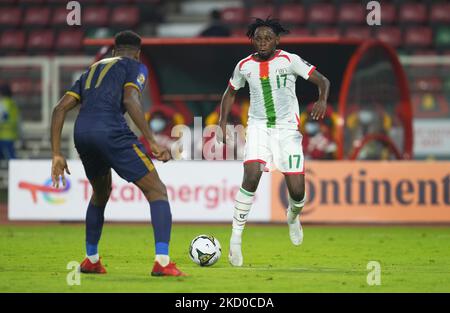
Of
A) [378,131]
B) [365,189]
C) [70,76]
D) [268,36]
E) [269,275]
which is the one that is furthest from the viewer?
[70,76]

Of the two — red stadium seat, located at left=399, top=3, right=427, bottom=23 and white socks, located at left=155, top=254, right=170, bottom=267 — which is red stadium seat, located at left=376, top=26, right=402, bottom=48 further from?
white socks, located at left=155, top=254, right=170, bottom=267

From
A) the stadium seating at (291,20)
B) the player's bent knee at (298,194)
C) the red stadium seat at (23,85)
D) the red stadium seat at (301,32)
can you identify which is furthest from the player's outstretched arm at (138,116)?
the red stadium seat at (301,32)

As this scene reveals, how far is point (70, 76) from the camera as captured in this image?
830 inches

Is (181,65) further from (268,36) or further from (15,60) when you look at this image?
(268,36)

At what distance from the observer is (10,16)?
85.0 feet

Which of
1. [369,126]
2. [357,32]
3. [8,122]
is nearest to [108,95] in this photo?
[369,126]

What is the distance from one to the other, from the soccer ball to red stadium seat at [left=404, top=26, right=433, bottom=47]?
14756 mm

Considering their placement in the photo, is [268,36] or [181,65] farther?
[181,65]

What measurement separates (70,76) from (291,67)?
38.0 ft

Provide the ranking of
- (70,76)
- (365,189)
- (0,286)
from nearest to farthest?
(0,286) < (365,189) < (70,76)

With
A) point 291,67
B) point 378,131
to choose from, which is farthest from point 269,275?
point 378,131

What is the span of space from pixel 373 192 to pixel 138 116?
24.8 feet

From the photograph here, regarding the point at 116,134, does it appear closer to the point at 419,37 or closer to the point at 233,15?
the point at 233,15

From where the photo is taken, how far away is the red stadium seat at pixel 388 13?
78.9 ft
